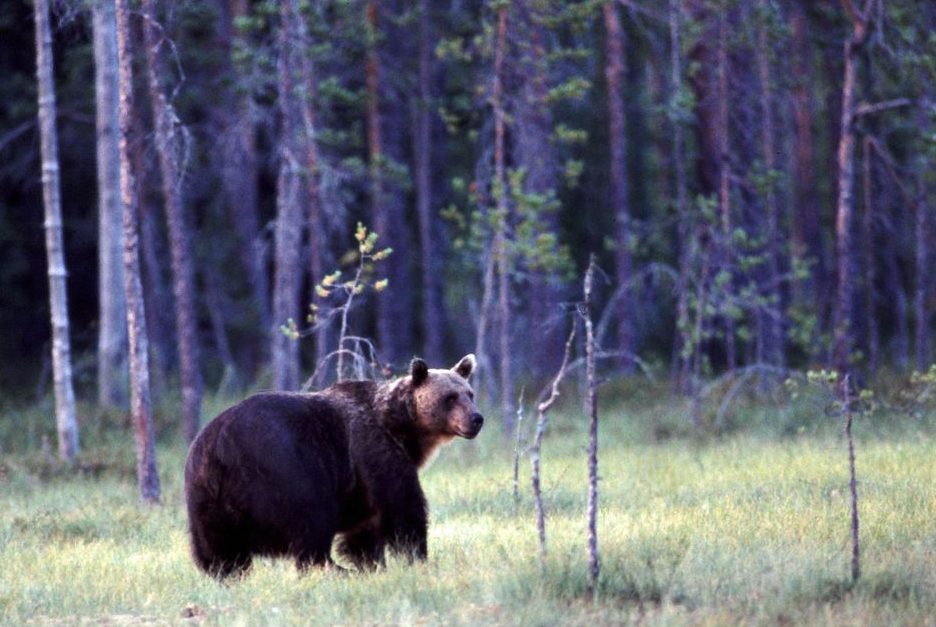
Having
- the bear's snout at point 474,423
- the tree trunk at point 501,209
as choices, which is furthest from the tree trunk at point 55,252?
the bear's snout at point 474,423

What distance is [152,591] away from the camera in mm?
9055

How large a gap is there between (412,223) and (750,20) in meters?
17.6

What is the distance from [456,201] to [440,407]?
26100 mm

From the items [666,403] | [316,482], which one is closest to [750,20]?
[666,403]

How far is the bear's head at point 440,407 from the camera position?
1004 cm

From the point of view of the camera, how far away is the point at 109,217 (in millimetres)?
19891

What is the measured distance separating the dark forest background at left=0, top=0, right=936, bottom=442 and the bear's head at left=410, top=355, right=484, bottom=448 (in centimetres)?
234

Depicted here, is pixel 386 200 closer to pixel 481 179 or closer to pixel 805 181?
pixel 481 179

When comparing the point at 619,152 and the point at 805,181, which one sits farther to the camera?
the point at 805,181

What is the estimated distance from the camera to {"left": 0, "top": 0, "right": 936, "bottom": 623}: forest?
54.7 feet

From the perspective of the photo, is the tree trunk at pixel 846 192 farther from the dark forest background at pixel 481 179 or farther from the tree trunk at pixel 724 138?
the tree trunk at pixel 724 138

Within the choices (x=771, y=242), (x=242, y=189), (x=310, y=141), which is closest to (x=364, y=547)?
(x=310, y=141)

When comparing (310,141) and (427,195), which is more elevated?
(310,141)

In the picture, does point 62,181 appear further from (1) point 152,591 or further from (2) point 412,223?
(1) point 152,591
